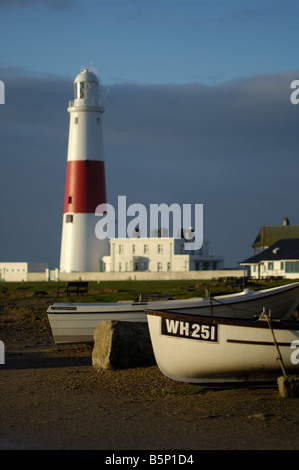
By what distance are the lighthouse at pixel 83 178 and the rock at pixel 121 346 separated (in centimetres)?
4889

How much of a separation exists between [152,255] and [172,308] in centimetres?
6257

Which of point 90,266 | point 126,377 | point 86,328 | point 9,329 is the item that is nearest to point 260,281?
point 90,266

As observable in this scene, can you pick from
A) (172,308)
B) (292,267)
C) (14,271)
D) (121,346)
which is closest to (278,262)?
(292,267)

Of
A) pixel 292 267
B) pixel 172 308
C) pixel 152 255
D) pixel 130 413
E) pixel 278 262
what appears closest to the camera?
pixel 130 413

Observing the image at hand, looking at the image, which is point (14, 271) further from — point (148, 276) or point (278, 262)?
point (278, 262)

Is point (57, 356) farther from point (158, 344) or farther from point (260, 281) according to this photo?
point (260, 281)

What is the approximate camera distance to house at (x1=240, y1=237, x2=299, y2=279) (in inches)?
2462

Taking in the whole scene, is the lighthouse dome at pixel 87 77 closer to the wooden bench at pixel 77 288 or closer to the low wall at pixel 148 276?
the low wall at pixel 148 276

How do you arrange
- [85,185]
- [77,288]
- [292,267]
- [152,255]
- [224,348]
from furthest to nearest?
[152,255] → [85,185] → [292,267] → [77,288] → [224,348]

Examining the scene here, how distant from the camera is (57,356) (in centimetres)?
1694

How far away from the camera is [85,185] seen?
6300 centimetres
